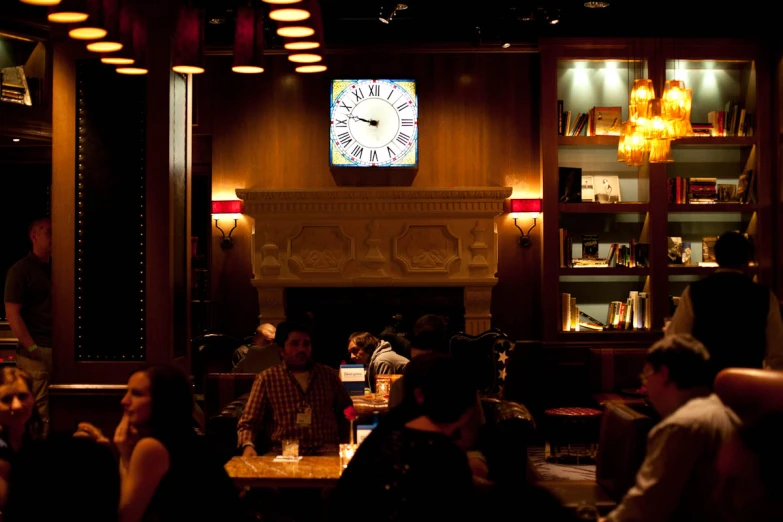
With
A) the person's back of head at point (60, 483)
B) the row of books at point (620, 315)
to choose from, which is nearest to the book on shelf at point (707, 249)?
the row of books at point (620, 315)

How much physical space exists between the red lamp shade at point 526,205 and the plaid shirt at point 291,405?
456cm

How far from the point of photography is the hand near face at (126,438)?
2996 millimetres

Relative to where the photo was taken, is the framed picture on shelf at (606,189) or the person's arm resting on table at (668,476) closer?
the person's arm resting on table at (668,476)

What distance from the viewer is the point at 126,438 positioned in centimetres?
303

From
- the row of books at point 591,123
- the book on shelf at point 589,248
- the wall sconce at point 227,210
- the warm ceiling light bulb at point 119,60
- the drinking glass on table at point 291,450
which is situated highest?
the row of books at point 591,123

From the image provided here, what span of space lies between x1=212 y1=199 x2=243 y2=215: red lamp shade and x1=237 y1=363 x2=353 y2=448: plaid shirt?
4.47 m

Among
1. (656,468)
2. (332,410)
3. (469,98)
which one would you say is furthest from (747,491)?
(469,98)

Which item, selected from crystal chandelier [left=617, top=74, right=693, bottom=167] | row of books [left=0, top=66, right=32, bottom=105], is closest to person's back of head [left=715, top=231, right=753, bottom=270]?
crystal chandelier [left=617, top=74, right=693, bottom=167]

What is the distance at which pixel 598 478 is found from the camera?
4164 mm

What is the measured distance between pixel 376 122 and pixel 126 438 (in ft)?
20.5

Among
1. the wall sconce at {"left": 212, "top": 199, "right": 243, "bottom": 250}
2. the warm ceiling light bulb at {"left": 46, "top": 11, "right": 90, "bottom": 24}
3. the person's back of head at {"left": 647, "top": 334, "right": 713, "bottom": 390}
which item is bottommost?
the person's back of head at {"left": 647, "top": 334, "right": 713, "bottom": 390}

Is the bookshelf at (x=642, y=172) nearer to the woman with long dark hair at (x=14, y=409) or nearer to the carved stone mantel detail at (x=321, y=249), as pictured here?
the carved stone mantel detail at (x=321, y=249)

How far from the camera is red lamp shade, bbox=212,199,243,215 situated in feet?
29.4

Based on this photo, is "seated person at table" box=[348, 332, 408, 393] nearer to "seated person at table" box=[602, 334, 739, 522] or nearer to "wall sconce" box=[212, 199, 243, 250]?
"seated person at table" box=[602, 334, 739, 522]
